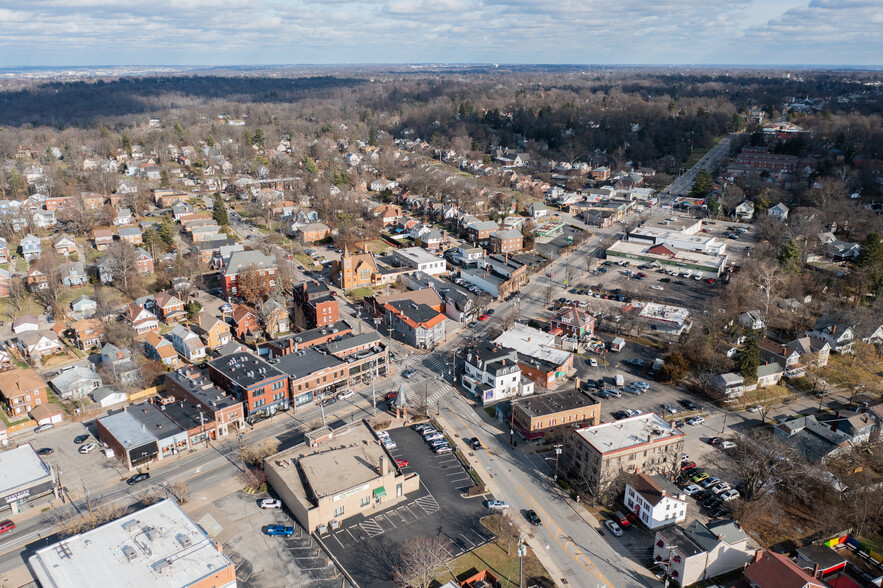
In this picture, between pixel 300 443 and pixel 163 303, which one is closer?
pixel 300 443

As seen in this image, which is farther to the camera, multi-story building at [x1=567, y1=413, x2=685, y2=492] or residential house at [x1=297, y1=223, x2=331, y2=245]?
residential house at [x1=297, y1=223, x2=331, y2=245]

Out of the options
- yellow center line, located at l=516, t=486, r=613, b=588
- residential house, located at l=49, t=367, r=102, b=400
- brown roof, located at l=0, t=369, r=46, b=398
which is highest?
brown roof, located at l=0, t=369, r=46, b=398

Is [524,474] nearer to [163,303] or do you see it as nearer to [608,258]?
[163,303]

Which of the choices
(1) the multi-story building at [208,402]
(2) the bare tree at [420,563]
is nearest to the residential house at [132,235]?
(1) the multi-story building at [208,402]

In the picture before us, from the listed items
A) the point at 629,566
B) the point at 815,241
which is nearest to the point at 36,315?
the point at 629,566

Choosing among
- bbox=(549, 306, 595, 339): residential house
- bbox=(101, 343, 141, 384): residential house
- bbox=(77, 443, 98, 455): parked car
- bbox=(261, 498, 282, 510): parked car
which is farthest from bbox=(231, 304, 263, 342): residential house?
bbox=(549, 306, 595, 339): residential house

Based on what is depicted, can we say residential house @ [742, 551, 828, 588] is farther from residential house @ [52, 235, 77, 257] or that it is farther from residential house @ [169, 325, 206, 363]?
residential house @ [52, 235, 77, 257]

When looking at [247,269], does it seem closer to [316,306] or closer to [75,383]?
[316,306]

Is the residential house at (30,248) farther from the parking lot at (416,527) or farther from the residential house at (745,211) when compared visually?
the residential house at (745,211)
